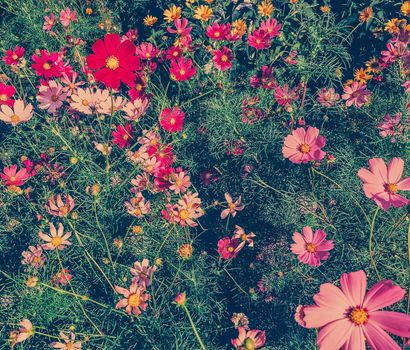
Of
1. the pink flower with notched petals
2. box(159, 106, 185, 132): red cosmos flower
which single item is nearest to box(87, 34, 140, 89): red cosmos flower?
box(159, 106, 185, 132): red cosmos flower

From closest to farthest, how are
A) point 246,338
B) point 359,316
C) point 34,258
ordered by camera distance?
point 359,316 < point 246,338 < point 34,258

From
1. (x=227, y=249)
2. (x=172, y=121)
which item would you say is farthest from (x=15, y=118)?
(x=227, y=249)

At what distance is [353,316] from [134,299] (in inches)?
28.3

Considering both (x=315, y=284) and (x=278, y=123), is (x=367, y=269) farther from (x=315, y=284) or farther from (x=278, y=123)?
(x=278, y=123)

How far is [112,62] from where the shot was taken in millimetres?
923

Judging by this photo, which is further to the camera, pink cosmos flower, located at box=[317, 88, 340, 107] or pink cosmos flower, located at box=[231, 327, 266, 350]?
pink cosmos flower, located at box=[317, 88, 340, 107]

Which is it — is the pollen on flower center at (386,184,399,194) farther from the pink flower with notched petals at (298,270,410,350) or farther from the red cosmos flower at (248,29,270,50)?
the red cosmos flower at (248,29,270,50)

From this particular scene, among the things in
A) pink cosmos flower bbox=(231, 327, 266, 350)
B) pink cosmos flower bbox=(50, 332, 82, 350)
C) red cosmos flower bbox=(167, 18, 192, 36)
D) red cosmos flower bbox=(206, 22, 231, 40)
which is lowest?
pink cosmos flower bbox=(231, 327, 266, 350)

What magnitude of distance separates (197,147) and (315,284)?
871mm

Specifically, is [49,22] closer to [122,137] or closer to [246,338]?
[122,137]

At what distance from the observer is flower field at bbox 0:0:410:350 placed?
1.20 metres

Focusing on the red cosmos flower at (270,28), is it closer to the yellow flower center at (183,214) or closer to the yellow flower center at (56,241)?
the yellow flower center at (183,214)

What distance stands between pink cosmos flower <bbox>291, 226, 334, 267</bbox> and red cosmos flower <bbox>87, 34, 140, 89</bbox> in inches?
29.8

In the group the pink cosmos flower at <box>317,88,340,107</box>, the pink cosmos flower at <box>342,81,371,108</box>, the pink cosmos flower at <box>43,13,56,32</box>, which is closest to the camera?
the pink cosmos flower at <box>342,81,371,108</box>
